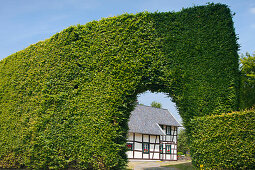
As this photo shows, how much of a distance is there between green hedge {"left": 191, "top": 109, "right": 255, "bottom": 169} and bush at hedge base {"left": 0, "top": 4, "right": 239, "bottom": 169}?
647 mm

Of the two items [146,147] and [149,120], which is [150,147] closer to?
[146,147]

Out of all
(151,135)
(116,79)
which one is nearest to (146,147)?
(151,135)

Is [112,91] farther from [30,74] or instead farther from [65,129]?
[30,74]

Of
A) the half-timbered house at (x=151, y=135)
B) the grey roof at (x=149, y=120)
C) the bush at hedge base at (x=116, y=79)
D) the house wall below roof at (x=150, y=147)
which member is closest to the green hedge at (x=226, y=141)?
the bush at hedge base at (x=116, y=79)

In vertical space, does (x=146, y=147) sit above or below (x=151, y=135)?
below

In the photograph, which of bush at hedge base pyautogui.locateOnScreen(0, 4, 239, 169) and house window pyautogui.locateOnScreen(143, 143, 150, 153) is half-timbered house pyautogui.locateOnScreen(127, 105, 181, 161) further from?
bush at hedge base pyautogui.locateOnScreen(0, 4, 239, 169)

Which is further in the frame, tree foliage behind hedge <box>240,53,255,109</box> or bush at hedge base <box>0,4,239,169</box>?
tree foliage behind hedge <box>240,53,255,109</box>

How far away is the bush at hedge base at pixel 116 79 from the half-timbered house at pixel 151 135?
11.0 metres

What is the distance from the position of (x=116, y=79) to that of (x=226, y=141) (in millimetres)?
4285

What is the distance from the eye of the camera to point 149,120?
1001 inches

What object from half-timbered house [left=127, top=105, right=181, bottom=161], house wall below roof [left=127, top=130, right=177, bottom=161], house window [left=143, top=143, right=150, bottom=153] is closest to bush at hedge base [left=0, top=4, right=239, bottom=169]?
half-timbered house [left=127, top=105, right=181, bottom=161]

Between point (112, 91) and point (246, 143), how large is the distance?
15.4ft

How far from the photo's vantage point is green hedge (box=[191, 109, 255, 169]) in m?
6.57

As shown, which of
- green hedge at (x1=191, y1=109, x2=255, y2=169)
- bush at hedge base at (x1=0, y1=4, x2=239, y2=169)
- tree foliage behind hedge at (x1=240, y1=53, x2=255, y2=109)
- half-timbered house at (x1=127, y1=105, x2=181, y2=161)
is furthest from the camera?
half-timbered house at (x1=127, y1=105, x2=181, y2=161)
